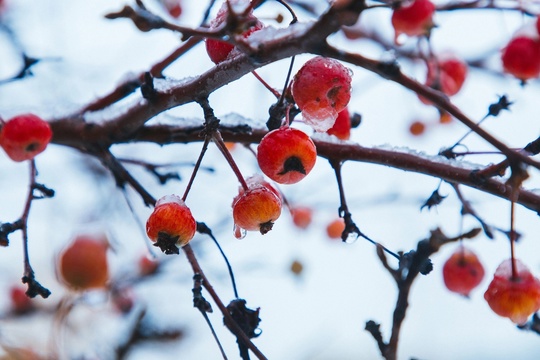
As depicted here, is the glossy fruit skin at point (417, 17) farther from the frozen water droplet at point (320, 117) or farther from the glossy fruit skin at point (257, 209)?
the glossy fruit skin at point (257, 209)

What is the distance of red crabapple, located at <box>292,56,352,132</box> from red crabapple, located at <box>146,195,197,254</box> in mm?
465

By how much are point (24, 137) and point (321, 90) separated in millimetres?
1078

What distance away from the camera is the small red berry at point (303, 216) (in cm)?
492

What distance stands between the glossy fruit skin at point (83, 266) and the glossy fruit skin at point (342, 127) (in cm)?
175

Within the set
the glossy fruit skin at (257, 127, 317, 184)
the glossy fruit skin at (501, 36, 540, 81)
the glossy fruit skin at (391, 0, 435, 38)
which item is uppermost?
the glossy fruit skin at (391, 0, 435, 38)

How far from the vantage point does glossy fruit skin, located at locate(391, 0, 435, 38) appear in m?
2.87

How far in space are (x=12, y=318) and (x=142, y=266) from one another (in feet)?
4.24

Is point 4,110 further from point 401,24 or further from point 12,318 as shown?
point 12,318

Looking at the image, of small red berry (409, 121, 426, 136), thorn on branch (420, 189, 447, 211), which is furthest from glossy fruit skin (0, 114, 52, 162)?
small red berry (409, 121, 426, 136)

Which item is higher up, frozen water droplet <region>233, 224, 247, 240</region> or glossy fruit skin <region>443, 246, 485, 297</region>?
glossy fruit skin <region>443, 246, 485, 297</region>

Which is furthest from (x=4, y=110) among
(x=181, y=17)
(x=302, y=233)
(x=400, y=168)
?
(x=302, y=233)

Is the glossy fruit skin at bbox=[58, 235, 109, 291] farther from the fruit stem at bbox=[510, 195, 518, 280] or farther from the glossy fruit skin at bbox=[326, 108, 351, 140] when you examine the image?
the fruit stem at bbox=[510, 195, 518, 280]

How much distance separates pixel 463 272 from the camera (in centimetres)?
249

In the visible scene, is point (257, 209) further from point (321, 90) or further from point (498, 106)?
point (498, 106)
